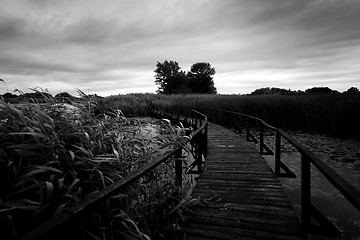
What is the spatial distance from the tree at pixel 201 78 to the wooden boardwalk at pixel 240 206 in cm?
5717

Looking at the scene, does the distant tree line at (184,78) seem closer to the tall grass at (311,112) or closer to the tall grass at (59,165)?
the tall grass at (311,112)

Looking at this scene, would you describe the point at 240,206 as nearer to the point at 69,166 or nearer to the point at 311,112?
the point at 69,166

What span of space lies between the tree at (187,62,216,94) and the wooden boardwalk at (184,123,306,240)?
5717 centimetres

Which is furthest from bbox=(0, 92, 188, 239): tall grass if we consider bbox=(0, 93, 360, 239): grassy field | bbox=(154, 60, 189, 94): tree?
bbox=(154, 60, 189, 94): tree

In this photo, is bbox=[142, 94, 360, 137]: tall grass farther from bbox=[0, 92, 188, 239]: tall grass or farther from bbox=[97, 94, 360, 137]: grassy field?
bbox=[0, 92, 188, 239]: tall grass

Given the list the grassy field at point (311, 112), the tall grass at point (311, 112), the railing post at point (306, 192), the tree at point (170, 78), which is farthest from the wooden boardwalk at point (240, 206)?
the tree at point (170, 78)

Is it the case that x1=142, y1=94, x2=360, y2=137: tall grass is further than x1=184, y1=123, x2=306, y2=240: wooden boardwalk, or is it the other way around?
x1=142, y1=94, x2=360, y2=137: tall grass

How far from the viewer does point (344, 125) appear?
1135 centimetres

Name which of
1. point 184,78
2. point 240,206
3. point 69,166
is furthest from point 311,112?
point 184,78

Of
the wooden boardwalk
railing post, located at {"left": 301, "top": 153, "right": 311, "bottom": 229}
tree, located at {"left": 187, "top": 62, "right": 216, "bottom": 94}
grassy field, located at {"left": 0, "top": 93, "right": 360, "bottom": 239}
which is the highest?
tree, located at {"left": 187, "top": 62, "right": 216, "bottom": 94}

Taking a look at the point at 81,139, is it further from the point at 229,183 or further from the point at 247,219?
the point at 229,183

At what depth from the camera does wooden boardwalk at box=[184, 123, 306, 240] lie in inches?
95.9

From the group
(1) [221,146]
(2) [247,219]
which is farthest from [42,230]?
(1) [221,146]

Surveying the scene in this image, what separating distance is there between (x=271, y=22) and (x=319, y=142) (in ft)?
35.9
